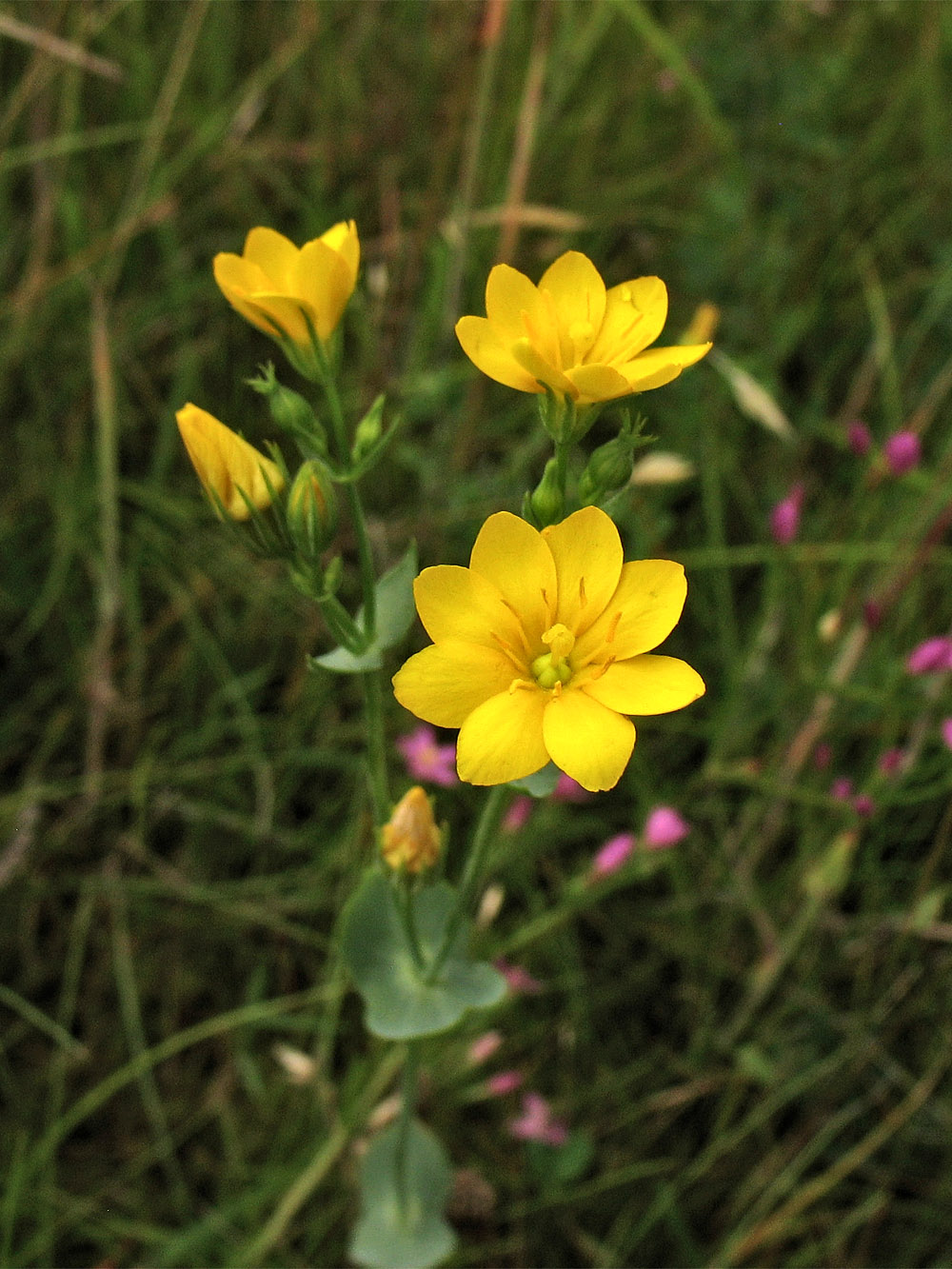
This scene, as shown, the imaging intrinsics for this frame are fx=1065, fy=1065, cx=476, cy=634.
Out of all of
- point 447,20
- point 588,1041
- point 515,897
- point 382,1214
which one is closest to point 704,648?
point 515,897

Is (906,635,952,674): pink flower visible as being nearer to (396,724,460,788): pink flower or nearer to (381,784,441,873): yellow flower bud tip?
(396,724,460,788): pink flower

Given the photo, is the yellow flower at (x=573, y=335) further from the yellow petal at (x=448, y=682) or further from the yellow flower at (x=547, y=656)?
the yellow petal at (x=448, y=682)

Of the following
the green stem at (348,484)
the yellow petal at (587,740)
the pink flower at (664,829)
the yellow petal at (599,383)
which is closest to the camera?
the yellow petal at (587,740)

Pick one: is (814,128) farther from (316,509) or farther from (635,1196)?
(635,1196)

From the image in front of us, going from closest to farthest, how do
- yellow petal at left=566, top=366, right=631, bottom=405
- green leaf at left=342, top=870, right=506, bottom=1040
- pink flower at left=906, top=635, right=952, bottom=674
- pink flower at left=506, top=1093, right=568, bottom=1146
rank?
yellow petal at left=566, top=366, right=631, bottom=405 → green leaf at left=342, top=870, right=506, bottom=1040 → pink flower at left=906, top=635, right=952, bottom=674 → pink flower at left=506, top=1093, right=568, bottom=1146

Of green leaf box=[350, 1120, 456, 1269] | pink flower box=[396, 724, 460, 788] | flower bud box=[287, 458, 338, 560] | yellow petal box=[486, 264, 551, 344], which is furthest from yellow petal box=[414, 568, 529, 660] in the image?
green leaf box=[350, 1120, 456, 1269]

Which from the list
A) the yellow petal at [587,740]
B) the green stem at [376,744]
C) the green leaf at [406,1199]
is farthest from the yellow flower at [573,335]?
the green leaf at [406,1199]

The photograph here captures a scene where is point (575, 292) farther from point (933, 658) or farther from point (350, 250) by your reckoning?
point (933, 658)
